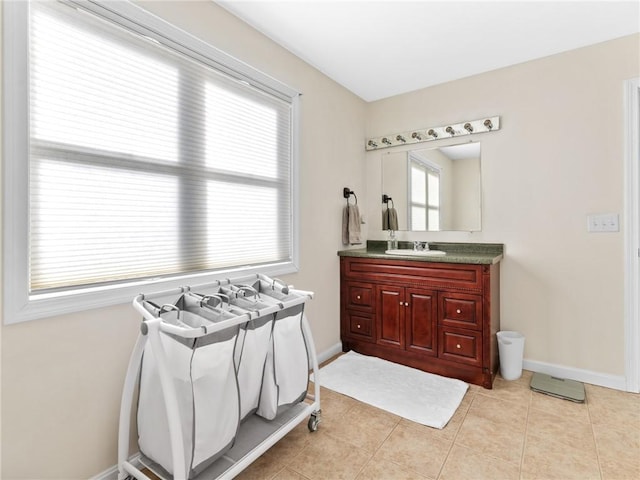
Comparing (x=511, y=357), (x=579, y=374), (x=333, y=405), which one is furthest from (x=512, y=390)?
(x=333, y=405)

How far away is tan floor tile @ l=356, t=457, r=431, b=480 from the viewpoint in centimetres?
156

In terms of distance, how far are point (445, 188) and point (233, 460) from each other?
267cm

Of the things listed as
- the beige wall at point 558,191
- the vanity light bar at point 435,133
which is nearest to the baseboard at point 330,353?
the beige wall at point 558,191

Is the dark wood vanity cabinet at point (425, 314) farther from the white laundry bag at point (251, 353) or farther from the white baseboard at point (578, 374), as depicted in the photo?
the white laundry bag at point (251, 353)

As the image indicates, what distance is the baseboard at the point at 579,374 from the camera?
93.6 inches

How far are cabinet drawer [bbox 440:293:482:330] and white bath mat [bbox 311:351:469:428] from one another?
0.44 metres

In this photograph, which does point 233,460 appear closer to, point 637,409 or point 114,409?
point 114,409

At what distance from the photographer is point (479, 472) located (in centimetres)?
158

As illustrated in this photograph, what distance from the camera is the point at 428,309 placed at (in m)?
2.62

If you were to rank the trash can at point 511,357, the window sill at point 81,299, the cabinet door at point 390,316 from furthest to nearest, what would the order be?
the cabinet door at point 390,316 → the trash can at point 511,357 → the window sill at point 81,299

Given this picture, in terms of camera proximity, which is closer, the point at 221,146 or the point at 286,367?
the point at 286,367

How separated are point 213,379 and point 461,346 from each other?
191 cm

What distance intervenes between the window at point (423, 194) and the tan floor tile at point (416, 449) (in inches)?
71.7

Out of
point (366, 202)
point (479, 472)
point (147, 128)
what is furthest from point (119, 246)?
point (366, 202)
